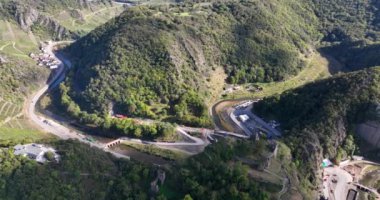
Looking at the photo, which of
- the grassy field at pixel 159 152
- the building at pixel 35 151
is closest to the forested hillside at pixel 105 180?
the building at pixel 35 151

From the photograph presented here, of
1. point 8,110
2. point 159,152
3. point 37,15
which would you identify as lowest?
point 8,110

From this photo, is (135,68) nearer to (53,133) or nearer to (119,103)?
(119,103)

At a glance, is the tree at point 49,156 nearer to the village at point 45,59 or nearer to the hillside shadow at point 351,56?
the village at point 45,59

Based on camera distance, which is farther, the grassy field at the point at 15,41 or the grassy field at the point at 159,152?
the grassy field at the point at 15,41

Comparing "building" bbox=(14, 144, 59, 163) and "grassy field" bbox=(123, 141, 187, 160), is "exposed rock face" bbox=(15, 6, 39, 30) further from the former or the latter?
"building" bbox=(14, 144, 59, 163)

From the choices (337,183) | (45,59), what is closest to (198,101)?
(337,183)

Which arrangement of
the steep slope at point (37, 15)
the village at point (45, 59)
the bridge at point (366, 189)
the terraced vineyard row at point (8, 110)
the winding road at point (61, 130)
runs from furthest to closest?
1. the steep slope at point (37, 15)
2. the village at point (45, 59)
3. the terraced vineyard row at point (8, 110)
4. the winding road at point (61, 130)
5. the bridge at point (366, 189)

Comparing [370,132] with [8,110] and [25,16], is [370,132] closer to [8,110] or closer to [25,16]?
[8,110]

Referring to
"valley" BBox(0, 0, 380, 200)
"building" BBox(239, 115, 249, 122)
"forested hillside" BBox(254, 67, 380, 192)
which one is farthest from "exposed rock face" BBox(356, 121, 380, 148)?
"building" BBox(239, 115, 249, 122)
